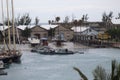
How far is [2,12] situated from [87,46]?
81.3 feet

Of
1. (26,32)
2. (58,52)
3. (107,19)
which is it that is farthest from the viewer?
(107,19)

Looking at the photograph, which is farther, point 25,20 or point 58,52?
point 25,20

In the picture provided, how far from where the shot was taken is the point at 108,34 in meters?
77.8

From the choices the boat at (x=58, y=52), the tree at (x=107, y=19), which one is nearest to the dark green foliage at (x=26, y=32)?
the boat at (x=58, y=52)

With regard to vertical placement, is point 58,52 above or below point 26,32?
below

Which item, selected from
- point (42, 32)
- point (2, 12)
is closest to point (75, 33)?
point (42, 32)

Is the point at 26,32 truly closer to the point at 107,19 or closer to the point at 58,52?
the point at 58,52

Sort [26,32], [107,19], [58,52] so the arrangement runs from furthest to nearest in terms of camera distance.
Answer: [107,19] → [26,32] → [58,52]

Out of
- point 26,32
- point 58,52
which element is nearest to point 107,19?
point 26,32

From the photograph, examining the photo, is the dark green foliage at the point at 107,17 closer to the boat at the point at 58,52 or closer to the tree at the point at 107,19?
the tree at the point at 107,19

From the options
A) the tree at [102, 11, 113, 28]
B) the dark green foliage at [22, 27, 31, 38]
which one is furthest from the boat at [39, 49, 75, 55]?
the tree at [102, 11, 113, 28]

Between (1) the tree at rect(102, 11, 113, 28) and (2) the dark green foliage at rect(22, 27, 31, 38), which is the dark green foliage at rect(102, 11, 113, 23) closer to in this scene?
(1) the tree at rect(102, 11, 113, 28)

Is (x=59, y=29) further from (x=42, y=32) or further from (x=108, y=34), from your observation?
(x=108, y=34)

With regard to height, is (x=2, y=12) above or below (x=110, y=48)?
above
